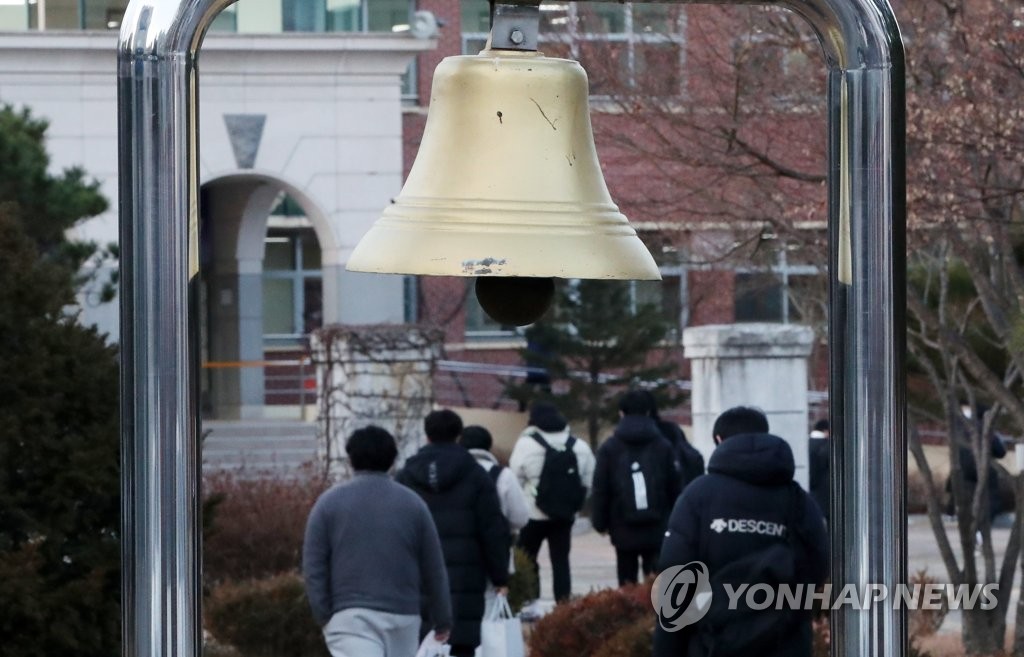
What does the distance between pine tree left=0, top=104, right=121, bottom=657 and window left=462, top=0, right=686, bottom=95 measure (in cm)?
344

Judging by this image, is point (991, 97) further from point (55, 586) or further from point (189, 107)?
point (189, 107)

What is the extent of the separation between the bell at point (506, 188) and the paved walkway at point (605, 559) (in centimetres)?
933

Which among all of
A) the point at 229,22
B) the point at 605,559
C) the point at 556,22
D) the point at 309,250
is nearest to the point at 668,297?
the point at 229,22

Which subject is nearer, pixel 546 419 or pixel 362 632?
pixel 362 632

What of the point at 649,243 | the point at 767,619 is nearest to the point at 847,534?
the point at 767,619

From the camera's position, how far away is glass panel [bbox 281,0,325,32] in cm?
2223

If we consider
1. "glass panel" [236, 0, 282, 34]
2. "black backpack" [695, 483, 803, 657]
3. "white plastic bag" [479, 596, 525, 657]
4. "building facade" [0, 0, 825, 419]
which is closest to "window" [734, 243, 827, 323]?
"building facade" [0, 0, 825, 419]

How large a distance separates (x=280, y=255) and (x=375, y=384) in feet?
49.8

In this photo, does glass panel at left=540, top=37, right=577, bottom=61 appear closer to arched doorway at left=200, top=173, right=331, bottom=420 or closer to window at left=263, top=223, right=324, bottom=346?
arched doorway at left=200, top=173, right=331, bottom=420

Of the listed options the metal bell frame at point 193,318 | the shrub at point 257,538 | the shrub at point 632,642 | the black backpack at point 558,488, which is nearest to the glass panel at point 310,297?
the shrub at point 257,538

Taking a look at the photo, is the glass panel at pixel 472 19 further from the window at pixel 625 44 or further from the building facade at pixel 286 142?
the window at pixel 625 44

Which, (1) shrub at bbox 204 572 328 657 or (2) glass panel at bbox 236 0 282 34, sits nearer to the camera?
(1) shrub at bbox 204 572 328 657

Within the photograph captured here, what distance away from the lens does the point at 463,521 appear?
309 inches

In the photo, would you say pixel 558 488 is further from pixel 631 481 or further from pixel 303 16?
pixel 303 16
